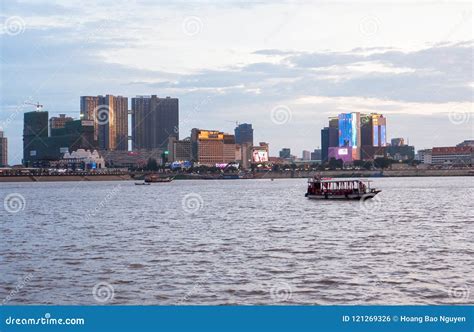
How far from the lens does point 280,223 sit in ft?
169

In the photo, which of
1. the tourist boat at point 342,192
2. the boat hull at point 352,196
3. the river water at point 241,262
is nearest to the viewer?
the river water at point 241,262

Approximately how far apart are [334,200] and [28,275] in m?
66.6

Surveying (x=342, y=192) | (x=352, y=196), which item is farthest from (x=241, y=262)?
(x=342, y=192)

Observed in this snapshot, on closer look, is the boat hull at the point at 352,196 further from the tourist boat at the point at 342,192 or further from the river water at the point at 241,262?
the river water at the point at 241,262

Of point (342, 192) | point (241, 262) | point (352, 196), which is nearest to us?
point (241, 262)

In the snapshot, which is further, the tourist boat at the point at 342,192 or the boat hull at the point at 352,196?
the tourist boat at the point at 342,192

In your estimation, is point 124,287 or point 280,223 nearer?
point 124,287

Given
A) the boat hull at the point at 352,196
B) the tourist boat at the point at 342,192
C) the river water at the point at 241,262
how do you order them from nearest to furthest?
1. the river water at the point at 241,262
2. the boat hull at the point at 352,196
3. the tourist boat at the point at 342,192

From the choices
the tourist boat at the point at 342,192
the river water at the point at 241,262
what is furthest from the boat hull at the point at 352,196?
the river water at the point at 241,262

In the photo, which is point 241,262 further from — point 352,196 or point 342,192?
point 342,192

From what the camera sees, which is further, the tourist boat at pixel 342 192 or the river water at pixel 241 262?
the tourist boat at pixel 342 192
